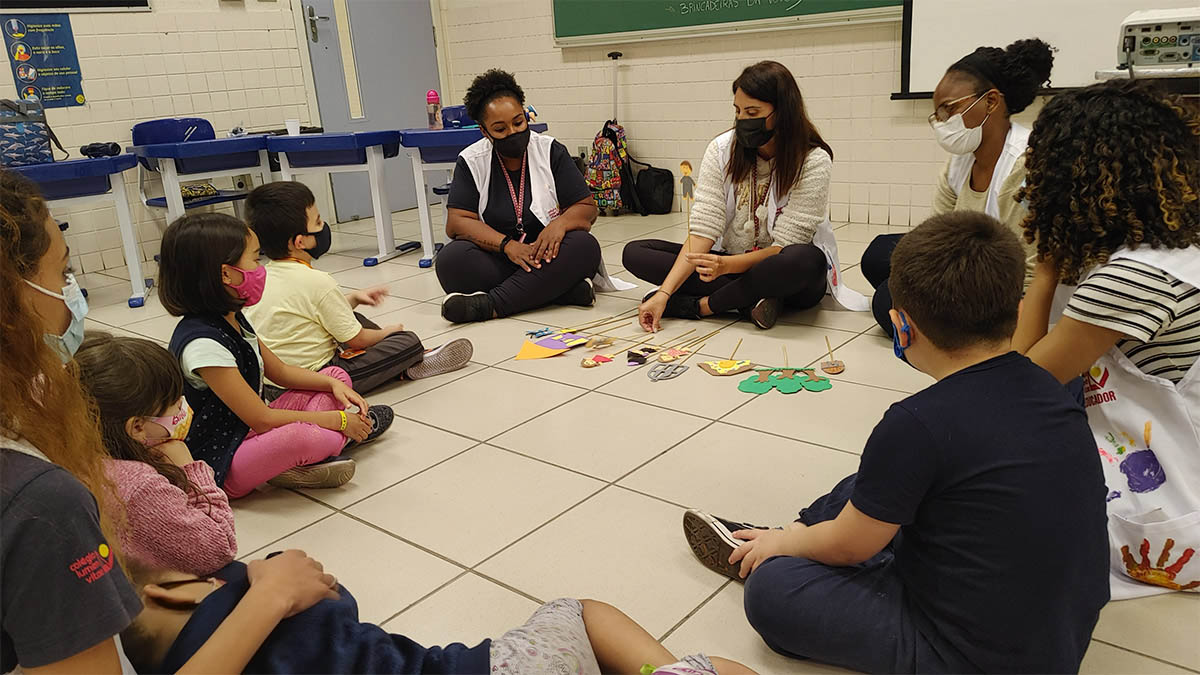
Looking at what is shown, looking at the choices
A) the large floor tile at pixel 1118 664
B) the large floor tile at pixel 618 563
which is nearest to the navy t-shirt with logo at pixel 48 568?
the large floor tile at pixel 618 563

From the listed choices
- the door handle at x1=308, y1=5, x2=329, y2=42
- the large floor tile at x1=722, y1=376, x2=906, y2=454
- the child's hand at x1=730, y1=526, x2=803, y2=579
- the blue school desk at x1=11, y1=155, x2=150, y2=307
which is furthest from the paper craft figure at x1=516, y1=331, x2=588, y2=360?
the door handle at x1=308, y1=5, x2=329, y2=42

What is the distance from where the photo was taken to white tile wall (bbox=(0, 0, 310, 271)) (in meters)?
4.94

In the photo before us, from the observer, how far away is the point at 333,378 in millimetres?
2365

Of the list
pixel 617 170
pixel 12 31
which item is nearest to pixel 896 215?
pixel 617 170

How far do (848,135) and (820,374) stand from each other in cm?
291

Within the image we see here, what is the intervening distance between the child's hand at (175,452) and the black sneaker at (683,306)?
200 cm

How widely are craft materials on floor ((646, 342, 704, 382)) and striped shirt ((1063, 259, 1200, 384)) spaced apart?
144cm

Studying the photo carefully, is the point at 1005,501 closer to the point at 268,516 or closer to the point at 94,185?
the point at 268,516

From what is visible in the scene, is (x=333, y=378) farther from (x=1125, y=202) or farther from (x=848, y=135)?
(x=848, y=135)

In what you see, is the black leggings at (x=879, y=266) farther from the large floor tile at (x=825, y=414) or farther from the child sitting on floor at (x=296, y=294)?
the child sitting on floor at (x=296, y=294)

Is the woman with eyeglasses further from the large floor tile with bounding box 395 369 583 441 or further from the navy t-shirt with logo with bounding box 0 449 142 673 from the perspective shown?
the navy t-shirt with logo with bounding box 0 449 142 673

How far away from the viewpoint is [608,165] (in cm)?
594

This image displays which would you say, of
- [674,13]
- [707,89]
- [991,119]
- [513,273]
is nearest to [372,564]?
[513,273]

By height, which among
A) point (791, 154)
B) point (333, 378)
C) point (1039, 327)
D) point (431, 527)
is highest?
point (791, 154)
